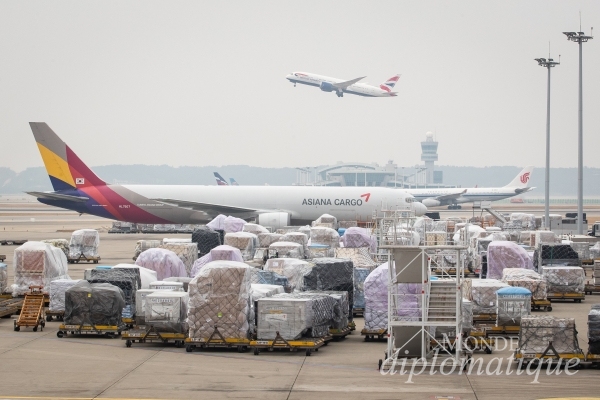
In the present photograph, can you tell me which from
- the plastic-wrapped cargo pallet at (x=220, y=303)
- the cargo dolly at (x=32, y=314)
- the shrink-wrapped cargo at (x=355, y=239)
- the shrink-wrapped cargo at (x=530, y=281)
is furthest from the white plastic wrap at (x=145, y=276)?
the shrink-wrapped cargo at (x=355, y=239)

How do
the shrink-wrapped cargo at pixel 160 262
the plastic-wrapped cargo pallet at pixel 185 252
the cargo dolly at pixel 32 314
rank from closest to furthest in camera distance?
the cargo dolly at pixel 32 314 → the shrink-wrapped cargo at pixel 160 262 → the plastic-wrapped cargo pallet at pixel 185 252

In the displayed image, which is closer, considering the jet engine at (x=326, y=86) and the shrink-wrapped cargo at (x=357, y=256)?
the shrink-wrapped cargo at (x=357, y=256)

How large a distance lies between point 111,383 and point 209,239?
25.6m

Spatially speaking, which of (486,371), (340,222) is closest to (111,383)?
(486,371)

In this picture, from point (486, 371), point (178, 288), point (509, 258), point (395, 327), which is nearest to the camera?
point (486, 371)

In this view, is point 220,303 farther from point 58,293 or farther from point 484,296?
point 484,296

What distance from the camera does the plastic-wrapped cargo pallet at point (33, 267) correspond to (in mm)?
31375

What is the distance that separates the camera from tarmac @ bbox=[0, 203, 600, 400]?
61.1 feet

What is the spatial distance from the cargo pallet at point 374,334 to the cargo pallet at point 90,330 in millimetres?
6972

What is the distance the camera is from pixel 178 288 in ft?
90.7

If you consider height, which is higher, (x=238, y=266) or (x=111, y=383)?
(x=238, y=266)

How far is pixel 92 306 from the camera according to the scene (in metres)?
25.8

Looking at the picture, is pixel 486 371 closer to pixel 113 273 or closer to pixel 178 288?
pixel 178 288

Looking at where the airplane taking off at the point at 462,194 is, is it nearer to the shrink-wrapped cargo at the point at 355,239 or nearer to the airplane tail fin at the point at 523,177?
the airplane tail fin at the point at 523,177
